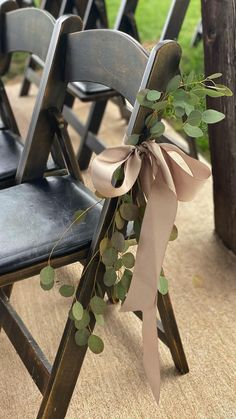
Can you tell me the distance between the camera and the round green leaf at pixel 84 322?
1.19m

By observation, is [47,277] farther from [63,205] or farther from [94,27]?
[94,27]

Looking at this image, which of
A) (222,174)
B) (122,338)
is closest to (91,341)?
(122,338)

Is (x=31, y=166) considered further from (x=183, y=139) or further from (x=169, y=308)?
(x=183, y=139)

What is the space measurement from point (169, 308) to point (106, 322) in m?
0.36

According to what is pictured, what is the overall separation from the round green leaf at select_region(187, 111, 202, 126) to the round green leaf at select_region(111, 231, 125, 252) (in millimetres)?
265

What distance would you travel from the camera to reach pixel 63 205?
1377mm

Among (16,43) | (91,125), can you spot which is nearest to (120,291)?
(16,43)

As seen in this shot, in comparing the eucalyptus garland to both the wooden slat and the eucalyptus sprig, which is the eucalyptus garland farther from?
the wooden slat

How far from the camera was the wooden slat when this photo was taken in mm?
1312

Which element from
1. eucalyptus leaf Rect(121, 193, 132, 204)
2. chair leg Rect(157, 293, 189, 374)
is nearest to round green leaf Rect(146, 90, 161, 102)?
eucalyptus leaf Rect(121, 193, 132, 204)

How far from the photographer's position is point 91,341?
120cm

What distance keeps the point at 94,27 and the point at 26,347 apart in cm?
155

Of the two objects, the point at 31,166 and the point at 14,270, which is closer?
the point at 14,270

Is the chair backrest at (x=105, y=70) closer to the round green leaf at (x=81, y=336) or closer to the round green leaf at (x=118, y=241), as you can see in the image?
the round green leaf at (x=118, y=241)
